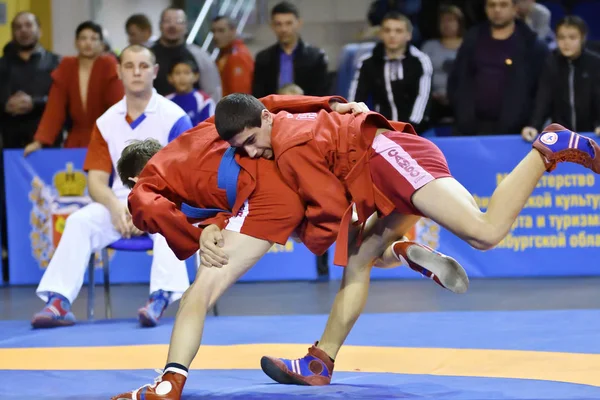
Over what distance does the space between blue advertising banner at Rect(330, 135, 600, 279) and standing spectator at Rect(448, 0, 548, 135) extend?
0.37 metres

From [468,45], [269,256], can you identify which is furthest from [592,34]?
[269,256]

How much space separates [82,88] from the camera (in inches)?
295

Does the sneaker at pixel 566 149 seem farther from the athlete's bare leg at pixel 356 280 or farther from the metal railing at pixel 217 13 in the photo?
the metal railing at pixel 217 13

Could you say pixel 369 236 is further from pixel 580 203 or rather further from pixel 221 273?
pixel 580 203

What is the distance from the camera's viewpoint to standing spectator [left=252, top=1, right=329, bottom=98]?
7758 mm

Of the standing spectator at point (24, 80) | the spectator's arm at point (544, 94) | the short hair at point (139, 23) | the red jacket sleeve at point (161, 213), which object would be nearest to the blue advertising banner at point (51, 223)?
the standing spectator at point (24, 80)

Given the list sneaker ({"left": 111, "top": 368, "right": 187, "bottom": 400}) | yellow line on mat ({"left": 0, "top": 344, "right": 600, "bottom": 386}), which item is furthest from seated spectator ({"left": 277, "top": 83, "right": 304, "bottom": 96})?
sneaker ({"left": 111, "top": 368, "right": 187, "bottom": 400})

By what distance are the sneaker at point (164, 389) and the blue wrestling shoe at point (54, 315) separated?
2159 millimetres

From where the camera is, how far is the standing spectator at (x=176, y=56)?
780 centimetres

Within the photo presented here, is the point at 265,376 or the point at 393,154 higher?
the point at 393,154

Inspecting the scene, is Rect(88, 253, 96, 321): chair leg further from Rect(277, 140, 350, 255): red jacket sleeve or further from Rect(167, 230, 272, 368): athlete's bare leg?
Rect(277, 140, 350, 255): red jacket sleeve

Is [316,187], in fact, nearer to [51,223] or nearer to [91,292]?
[91,292]

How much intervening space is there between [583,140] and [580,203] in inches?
126

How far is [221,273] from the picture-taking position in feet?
12.4
